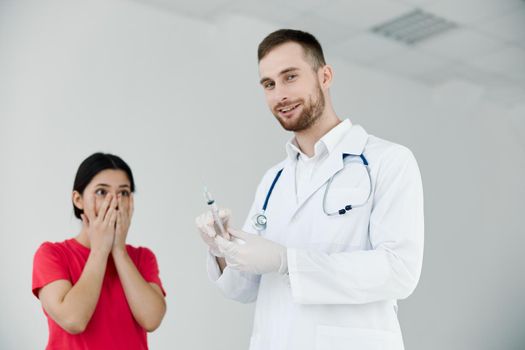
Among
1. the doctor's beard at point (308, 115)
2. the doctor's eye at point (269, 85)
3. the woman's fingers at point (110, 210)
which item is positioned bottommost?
the woman's fingers at point (110, 210)

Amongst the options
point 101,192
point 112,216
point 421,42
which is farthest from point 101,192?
point 421,42

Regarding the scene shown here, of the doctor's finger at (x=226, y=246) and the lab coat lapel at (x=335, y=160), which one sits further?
the lab coat lapel at (x=335, y=160)

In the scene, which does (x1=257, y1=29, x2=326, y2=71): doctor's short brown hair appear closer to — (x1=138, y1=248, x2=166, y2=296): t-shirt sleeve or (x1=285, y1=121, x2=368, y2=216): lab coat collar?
(x1=285, y1=121, x2=368, y2=216): lab coat collar

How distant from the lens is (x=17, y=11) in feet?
10.0

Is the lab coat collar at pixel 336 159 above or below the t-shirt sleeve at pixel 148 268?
above

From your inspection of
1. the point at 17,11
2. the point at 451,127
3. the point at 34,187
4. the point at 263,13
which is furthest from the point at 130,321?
the point at 451,127

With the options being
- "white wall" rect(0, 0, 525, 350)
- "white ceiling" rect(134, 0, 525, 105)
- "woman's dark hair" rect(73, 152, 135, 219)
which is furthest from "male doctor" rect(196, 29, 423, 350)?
"white ceiling" rect(134, 0, 525, 105)

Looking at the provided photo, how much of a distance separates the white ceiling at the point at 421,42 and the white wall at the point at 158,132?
0.47 ft

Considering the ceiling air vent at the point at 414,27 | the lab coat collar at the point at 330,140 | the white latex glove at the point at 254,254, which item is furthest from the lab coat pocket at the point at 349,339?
the ceiling air vent at the point at 414,27

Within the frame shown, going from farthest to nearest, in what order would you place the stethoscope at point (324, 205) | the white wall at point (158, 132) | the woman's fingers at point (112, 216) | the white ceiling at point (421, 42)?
the white ceiling at point (421, 42) < the white wall at point (158, 132) < the woman's fingers at point (112, 216) < the stethoscope at point (324, 205)

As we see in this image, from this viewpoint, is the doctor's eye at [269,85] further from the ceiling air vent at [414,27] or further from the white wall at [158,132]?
the ceiling air vent at [414,27]

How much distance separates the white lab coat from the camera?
1.22 meters

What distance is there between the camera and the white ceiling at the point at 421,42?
3650mm

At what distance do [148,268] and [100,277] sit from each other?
0.24 m
